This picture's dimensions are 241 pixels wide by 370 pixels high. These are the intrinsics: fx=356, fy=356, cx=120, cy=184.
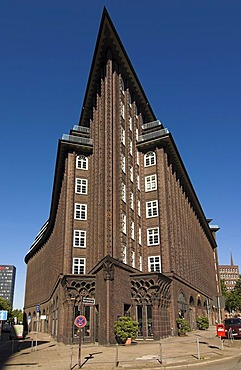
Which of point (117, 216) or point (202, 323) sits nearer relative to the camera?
point (117, 216)

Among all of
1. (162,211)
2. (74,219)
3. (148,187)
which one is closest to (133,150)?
(148,187)

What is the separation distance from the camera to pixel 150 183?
4309 cm

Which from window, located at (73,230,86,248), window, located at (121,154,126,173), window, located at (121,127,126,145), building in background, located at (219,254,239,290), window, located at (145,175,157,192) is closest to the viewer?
window, located at (73,230,86,248)

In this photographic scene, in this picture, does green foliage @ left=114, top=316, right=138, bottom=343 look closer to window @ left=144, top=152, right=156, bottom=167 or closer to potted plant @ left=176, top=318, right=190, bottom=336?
potted plant @ left=176, top=318, right=190, bottom=336

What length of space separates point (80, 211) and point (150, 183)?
31.1 ft

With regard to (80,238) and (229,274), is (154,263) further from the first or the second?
(229,274)

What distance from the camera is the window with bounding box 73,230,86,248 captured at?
3766 cm

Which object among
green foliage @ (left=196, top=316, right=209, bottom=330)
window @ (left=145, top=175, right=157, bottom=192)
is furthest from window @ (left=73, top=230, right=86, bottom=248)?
green foliage @ (left=196, top=316, right=209, bottom=330)

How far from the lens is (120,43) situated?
42.8 metres

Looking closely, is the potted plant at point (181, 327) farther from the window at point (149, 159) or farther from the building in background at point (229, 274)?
the building in background at point (229, 274)

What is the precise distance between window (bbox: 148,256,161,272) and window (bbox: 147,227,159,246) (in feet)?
5.42

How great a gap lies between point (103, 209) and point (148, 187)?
10073 millimetres

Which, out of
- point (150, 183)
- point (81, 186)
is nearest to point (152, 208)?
point (150, 183)

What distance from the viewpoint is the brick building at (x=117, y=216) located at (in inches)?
1249
